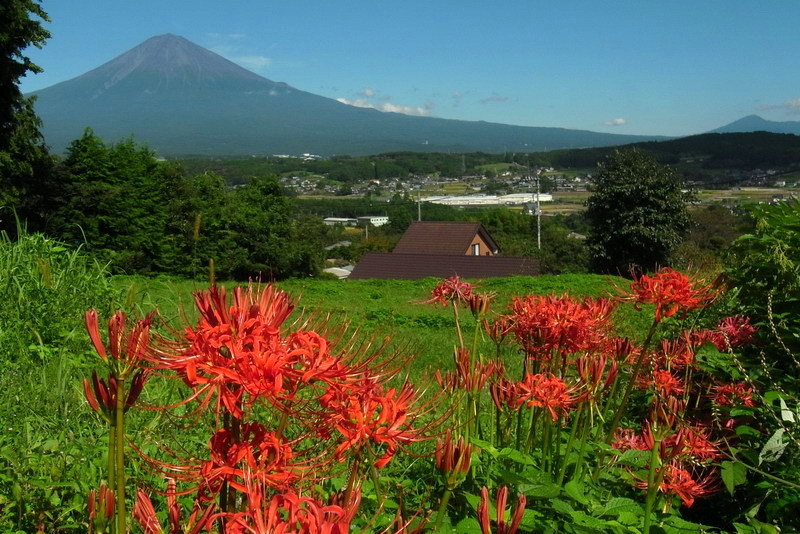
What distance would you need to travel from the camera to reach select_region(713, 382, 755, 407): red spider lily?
9.26 ft

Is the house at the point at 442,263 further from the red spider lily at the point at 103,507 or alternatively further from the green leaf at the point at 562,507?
the red spider lily at the point at 103,507

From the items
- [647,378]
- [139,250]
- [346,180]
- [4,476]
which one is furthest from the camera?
[346,180]

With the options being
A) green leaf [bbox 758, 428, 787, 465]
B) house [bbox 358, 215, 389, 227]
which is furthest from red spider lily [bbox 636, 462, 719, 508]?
house [bbox 358, 215, 389, 227]

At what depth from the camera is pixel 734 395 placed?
2.90 m

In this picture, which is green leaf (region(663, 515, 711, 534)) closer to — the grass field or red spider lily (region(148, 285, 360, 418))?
red spider lily (region(148, 285, 360, 418))

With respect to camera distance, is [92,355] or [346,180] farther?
[346,180]

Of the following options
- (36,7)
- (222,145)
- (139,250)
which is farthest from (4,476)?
(222,145)

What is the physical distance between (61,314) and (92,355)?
0.49 m

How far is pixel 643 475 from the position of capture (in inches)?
87.6

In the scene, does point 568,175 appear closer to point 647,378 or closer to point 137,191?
point 137,191

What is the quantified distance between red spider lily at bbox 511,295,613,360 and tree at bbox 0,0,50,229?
16.5 metres

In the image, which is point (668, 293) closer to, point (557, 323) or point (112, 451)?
point (557, 323)

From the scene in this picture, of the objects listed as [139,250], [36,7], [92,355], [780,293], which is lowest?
[139,250]

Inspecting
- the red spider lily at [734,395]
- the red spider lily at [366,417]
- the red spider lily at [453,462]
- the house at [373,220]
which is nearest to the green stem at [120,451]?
the red spider lily at [366,417]
